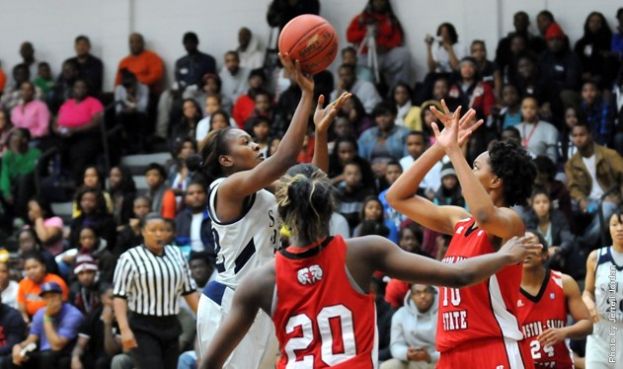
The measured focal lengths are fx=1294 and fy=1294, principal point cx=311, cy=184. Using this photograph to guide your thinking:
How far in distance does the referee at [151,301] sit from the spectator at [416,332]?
1.80m

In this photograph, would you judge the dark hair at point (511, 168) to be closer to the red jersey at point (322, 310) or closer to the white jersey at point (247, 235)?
the red jersey at point (322, 310)

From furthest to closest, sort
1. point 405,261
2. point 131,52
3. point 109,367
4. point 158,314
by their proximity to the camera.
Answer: point 131,52 → point 109,367 → point 158,314 → point 405,261

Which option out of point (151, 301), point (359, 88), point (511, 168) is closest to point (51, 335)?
point (151, 301)

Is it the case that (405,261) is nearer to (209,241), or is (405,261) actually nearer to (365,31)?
(209,241)

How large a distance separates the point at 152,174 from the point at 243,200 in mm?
7870

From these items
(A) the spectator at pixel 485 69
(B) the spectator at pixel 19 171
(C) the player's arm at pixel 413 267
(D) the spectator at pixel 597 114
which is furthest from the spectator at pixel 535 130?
(C) the player's arm at pixel 413 267

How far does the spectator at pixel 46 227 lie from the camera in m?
14.0

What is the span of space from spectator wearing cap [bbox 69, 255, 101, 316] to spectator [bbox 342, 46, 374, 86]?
4416mm

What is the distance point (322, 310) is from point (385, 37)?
36.6 ft

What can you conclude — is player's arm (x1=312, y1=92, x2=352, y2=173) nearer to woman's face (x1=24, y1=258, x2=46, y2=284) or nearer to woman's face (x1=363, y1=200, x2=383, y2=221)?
woman's face (x1=363, y1=200, x2=383, y2=221)

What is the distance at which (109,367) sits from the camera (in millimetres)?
11391

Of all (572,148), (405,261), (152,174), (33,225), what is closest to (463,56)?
(572,148)

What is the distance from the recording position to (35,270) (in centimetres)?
1232

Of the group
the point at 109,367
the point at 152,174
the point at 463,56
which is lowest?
the point at 109,367
